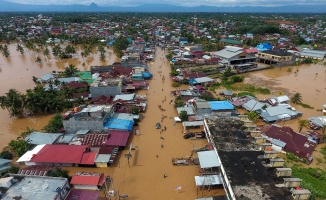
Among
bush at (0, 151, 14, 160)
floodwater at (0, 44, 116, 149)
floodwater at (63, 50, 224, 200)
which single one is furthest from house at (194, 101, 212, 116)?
bush at (0, 151, 14, 160)

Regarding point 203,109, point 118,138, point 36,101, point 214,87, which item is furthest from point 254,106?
point 36,101

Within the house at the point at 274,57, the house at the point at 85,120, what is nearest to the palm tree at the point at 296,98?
the house at the point at 274,57

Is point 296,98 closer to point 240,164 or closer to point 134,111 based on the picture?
point 240,164

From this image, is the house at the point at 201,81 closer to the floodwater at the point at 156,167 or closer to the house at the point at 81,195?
the floodwater at the point at 156,167

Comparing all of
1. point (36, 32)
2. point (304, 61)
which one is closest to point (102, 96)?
point (304, 61)

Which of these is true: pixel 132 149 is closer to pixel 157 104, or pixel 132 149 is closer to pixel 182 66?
pixel 157 104

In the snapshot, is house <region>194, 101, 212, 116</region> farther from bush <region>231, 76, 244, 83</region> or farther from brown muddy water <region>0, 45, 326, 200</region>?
bush <region>231, 76, 244, 83</region>
